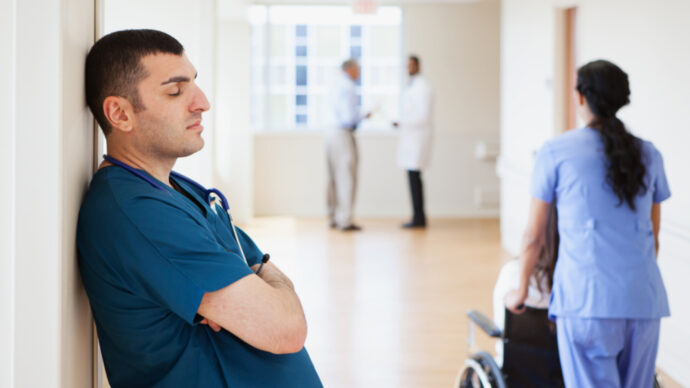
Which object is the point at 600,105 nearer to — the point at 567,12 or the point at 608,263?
the point at 608,263

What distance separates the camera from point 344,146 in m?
8.62

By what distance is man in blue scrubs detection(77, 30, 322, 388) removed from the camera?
1.26 metres

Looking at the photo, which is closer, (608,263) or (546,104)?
(608,263)

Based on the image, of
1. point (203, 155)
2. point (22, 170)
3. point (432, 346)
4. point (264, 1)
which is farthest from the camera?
point (264, 1)

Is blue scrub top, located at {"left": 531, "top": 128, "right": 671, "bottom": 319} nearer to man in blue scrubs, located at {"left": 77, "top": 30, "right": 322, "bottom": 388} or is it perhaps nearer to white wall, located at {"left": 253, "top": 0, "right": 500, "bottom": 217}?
man in blue scrubs, located at {"left": 77, "top": 30, "right": 322, "bottom": 388}

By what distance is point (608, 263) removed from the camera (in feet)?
7.20

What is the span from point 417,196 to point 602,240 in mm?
6597

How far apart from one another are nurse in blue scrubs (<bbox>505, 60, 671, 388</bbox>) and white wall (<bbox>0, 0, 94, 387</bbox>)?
1457mm

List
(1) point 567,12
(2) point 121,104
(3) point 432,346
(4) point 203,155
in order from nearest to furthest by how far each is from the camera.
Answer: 1. (2) point 121,104
2. (4) point 203,155
3. (3) point 432,346
4. (1) point 567,12

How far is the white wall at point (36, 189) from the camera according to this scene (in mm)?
1181

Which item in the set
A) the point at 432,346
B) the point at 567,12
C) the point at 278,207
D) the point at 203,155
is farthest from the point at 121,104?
the point at 278,207

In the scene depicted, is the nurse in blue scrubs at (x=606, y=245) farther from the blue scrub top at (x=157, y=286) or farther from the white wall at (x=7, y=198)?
the white wall at (x=7, y=198)

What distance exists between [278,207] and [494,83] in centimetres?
314

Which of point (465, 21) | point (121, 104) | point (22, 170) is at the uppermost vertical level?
point (465, 21)
